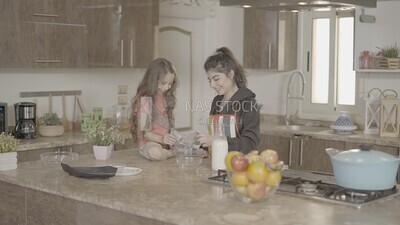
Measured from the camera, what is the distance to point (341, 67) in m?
5.81

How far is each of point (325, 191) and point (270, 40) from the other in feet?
11.2

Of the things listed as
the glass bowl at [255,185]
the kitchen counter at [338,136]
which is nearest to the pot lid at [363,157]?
the glass bowl at [255,185]

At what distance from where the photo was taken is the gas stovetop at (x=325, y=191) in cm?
249

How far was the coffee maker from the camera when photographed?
190 inches

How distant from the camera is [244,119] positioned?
3.48m

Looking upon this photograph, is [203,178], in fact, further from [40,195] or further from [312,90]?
[312,90]

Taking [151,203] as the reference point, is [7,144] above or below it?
above

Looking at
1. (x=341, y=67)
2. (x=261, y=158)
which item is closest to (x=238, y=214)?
(x=261, y=158)

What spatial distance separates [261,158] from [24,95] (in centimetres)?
320

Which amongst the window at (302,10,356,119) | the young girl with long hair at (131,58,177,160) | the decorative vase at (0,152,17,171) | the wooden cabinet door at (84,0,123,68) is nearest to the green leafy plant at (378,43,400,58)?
the window at (302,10,356,119)

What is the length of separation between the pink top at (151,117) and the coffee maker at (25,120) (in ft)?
4.98

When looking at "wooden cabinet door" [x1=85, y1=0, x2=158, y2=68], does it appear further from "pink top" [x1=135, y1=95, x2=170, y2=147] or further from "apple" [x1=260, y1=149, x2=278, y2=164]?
"apple" [x1=260, y1=149, x2=278, y2=164]

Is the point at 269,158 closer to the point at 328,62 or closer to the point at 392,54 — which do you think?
the point at 392,54

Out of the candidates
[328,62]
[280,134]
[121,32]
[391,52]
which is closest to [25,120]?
[121,32]
